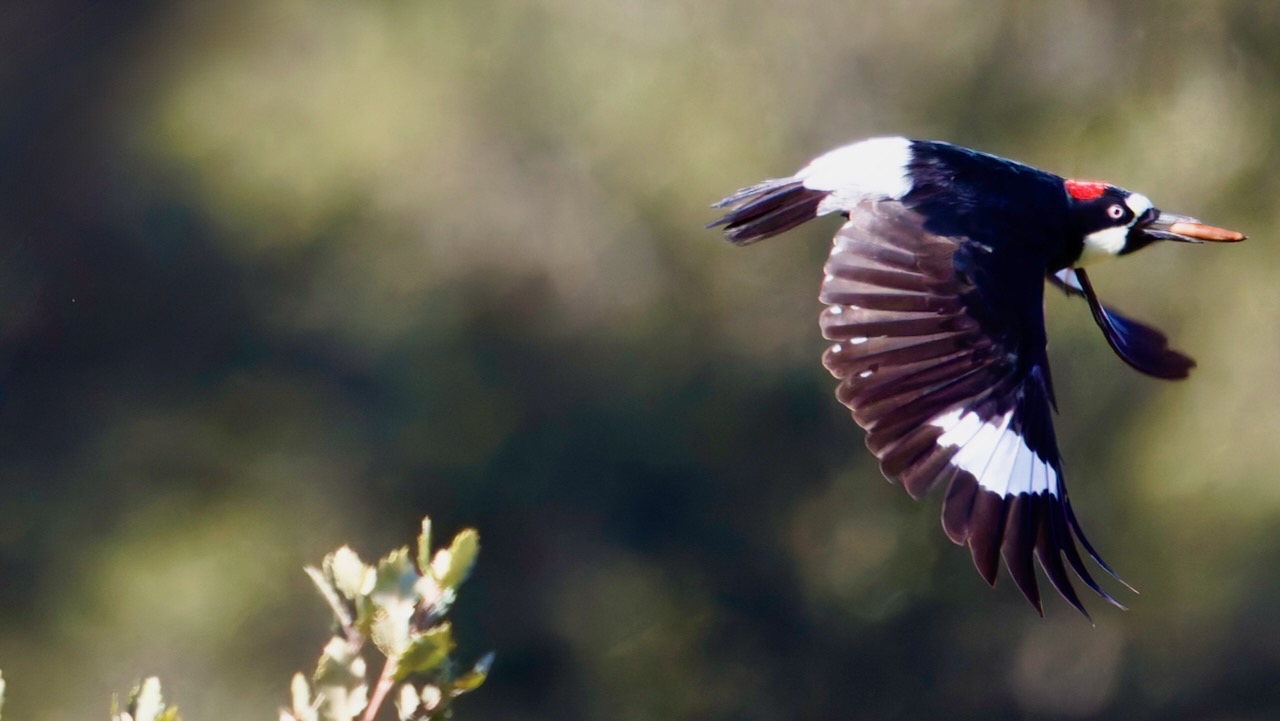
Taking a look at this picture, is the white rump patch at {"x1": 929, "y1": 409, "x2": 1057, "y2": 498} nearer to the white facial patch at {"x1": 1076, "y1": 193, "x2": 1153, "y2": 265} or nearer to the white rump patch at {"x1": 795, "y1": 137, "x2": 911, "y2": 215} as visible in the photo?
the white rump patch at {"x1": 795, "y1": 137, "x2": 911, "y2": 215}

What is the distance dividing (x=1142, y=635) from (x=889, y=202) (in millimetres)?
2559

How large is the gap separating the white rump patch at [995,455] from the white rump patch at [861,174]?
324 mm

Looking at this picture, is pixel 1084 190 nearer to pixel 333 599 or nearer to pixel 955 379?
pixel 955 379

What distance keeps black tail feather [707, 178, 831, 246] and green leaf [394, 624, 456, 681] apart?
1.26m

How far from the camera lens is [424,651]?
630 mm

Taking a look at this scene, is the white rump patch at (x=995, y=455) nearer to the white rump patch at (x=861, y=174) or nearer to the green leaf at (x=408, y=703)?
the white rump patch at (x=861, y=174)

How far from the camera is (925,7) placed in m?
3.64

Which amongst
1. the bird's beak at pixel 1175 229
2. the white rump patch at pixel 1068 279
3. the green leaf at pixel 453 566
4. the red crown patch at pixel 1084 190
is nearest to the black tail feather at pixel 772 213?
the red crown patch at pixel 1084 190

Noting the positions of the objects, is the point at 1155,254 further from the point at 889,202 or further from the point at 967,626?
the point at 889,202

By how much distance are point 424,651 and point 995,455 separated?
100 cm

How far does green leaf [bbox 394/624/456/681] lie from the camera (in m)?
0.63

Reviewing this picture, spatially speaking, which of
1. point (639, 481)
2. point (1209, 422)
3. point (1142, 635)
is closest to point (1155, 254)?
point (1209, 422)

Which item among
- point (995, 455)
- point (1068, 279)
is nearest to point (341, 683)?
point (995, 455)

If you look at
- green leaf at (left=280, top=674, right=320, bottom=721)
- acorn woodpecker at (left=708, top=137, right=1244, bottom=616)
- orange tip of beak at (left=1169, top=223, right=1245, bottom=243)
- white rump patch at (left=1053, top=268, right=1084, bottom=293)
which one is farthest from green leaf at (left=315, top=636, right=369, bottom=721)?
white rump patch at (left=1053, top=268, right=1084, bottom=293)
